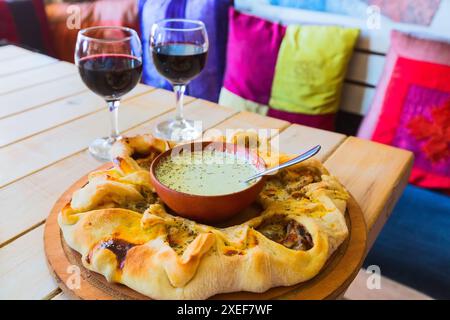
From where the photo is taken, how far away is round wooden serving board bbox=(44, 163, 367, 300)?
1.82 feet

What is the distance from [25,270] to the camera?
0.64m

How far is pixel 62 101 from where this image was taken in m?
1.24

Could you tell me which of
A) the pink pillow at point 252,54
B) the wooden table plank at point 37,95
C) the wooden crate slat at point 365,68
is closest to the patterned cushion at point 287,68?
the pink pillow at point 252,54

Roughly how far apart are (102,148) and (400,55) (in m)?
1.09

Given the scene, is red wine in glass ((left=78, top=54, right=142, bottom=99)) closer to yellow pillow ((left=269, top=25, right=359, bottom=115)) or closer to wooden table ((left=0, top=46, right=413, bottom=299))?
wooden table ((left=0, top=46, right=413, bottom=299))

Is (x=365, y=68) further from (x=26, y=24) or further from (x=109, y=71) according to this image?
(x=26, y=24)

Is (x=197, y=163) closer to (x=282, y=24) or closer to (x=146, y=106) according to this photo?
(x=146, y=106)

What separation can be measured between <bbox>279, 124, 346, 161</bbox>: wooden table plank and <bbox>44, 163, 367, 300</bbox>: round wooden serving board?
347mm

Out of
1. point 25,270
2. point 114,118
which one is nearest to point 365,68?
point 114,118

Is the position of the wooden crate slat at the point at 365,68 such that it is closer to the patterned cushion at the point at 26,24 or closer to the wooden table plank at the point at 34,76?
the wooden table plank at the point at 34,76

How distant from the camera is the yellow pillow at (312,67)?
1.70 meters

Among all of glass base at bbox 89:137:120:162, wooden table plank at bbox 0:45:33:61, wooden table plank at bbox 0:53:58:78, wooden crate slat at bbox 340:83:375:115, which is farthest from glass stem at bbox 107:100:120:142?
wooden crate slat at bbox 340:83:375:115

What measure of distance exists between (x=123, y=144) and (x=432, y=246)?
99 centimetres
